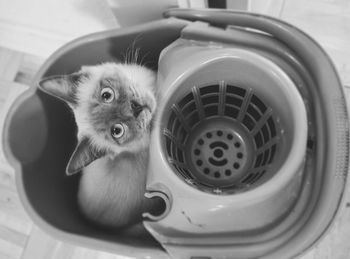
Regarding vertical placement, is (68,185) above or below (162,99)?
below

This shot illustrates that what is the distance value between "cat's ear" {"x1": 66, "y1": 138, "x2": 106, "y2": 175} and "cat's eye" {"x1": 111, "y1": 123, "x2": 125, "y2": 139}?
52mm

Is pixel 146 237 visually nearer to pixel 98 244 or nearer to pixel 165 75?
pixel 98 244

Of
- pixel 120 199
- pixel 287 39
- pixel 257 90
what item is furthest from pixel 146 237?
pixel 287 39

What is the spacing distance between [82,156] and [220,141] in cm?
28

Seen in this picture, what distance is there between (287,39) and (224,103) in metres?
→ 0.18

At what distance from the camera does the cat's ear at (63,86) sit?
29.3 inches

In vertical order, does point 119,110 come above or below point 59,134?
above

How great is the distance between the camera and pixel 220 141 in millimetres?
805

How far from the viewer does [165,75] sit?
746 millimetres

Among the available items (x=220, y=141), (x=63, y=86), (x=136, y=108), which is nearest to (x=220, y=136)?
(x=220, y=141)

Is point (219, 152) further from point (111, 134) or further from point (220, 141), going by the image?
point (111, 134)

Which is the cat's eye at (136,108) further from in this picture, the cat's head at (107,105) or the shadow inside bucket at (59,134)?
the shadow inside bucket at (59,134)

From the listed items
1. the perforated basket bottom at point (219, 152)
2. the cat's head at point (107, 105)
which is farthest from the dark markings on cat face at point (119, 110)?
the perforated basket bottom at point (219, 152)

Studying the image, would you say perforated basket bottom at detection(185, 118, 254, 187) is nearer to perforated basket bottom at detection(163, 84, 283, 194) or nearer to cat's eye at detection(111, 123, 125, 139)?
perforated basket bottom at detection(163, 84, 283, 194)
